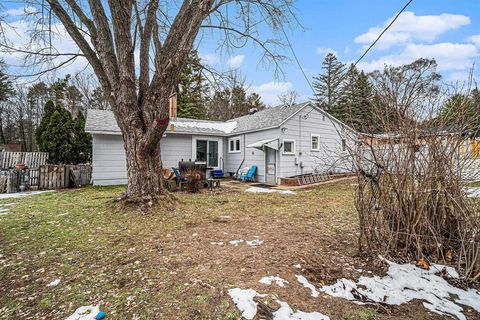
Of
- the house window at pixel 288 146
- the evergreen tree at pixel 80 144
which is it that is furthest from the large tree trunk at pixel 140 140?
the evergreen tree at pixel 80 144

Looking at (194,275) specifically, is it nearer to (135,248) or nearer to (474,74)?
(135,248)

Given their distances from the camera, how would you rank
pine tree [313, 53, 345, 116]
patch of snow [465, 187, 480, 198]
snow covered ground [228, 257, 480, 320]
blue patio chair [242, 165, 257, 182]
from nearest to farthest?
snow covered ground [228, 257, 480, 320] < patch of snow [465, 187, 480, 198] < blue patio chair [242, 165, 257, 182] < pine tree [313, 53, 345, 116]

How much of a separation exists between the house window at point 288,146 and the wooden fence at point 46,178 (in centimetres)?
964

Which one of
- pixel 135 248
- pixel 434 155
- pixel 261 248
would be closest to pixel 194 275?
pixel 261 248

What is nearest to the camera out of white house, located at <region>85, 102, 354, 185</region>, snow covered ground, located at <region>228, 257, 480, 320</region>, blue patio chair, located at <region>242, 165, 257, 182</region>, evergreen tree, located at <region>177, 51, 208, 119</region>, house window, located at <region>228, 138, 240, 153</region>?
snow covered ground, located at <region>228, 257, 480, 320</region>

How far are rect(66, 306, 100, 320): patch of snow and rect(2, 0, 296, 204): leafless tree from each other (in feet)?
12.0

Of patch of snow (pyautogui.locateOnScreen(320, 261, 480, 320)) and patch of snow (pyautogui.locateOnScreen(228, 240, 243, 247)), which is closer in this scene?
patch of snow (pyautogui.locateOnScreen(320, 261, 480, 320))

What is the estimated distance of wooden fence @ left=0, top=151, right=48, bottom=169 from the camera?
41.2ft

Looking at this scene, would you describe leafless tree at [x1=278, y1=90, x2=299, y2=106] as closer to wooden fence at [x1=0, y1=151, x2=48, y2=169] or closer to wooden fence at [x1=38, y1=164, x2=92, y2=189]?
wooden fence at [x1=38, y1=164, x2=92, y2=189]

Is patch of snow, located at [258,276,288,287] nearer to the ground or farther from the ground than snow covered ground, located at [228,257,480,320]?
farther from the ground

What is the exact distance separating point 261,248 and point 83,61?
6935mm

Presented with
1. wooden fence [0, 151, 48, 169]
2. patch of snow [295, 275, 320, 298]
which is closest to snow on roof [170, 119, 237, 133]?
wooden fence [0, 151, 48, 169]

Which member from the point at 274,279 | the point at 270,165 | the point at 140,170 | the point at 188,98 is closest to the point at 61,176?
the point at 140,170

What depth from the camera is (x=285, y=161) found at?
470 inches
